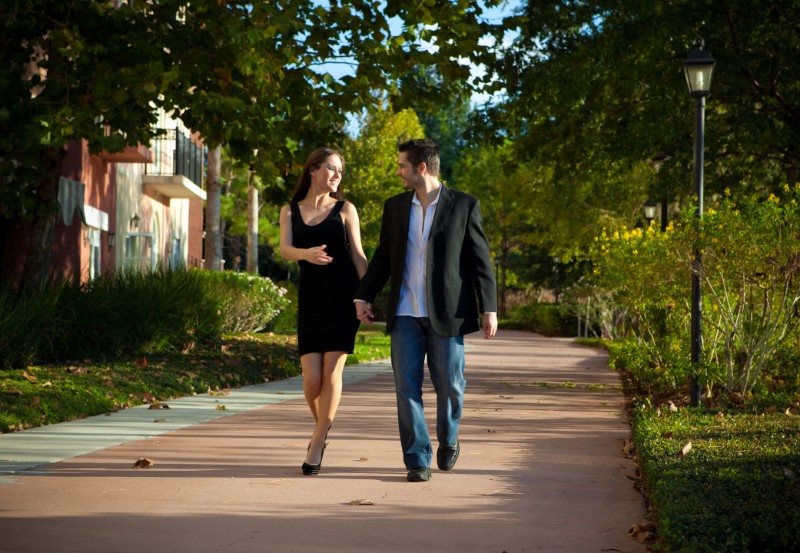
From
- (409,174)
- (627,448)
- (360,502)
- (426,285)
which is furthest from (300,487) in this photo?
(627,448)

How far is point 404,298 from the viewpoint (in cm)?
721

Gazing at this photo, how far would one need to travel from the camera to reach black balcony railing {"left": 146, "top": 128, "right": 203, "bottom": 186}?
31453 millimetres

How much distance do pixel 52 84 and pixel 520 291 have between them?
55.2 m

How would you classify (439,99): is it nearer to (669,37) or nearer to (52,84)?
(669,37)

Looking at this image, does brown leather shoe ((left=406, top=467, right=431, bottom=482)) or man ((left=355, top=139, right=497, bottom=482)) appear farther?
man ((left=355, top=139, right=497, bottom=482))

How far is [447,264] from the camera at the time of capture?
7.14m

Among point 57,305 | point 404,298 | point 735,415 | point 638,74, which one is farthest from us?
point 638,74

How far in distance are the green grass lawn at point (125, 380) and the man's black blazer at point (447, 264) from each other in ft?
12.0

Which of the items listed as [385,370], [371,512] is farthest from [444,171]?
[371,512]

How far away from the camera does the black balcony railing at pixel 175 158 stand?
3145 centimetres

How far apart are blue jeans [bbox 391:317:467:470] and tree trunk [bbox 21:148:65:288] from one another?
957cm

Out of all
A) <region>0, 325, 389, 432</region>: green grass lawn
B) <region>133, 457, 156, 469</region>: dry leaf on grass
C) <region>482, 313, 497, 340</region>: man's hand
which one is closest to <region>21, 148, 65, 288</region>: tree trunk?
<region>0, 325, 389, 432</region>: green grass lawn

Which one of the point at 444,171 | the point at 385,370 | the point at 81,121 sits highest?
the point at 444,171

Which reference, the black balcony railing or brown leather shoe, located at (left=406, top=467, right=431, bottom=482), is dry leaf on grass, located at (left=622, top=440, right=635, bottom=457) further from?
the black balcony railing
